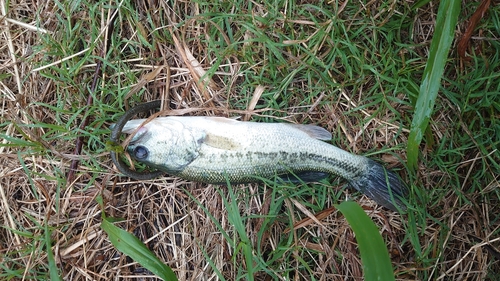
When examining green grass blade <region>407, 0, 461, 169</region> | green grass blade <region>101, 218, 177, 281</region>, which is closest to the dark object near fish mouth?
green grass blade <region>101, 218, 177, 281</region>

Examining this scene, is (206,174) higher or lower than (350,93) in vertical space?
lower

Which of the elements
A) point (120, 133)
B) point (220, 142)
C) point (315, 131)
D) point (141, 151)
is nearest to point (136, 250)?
point (141, 151)

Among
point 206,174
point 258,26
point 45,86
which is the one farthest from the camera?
point 45,86

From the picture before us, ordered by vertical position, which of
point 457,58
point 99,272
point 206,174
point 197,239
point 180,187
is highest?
point 457,58

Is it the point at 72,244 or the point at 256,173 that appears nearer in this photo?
the point at 256,173

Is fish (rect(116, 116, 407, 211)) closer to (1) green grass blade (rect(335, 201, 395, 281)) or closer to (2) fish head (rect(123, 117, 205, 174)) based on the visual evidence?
(2) fish head (rect(123, 117, 205, 174))

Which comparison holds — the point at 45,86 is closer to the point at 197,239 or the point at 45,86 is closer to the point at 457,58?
the point at 197,239

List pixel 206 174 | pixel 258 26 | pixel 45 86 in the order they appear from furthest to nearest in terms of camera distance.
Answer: pixel 45 86, pixel 258 26, pixel 206 174

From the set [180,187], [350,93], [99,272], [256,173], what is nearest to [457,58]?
[350,93]
